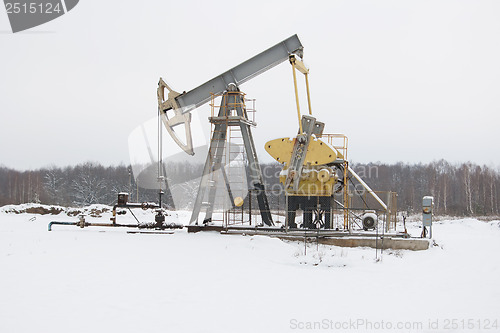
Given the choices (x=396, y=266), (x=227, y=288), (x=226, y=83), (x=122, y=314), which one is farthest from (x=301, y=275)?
(x=226, y=83)

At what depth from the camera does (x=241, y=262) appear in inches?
286

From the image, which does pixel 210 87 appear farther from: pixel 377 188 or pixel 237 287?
pixel 377 188

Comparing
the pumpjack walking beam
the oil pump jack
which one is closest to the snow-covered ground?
the oil pump jack

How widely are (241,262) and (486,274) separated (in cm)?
402

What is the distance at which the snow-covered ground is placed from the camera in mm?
4262

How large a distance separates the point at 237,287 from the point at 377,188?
3964 centimetres

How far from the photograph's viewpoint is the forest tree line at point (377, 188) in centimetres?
3688

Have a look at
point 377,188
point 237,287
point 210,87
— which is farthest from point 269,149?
point 377,188

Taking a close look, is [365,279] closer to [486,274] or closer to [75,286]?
[486,274]

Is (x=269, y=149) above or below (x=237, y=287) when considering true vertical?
above

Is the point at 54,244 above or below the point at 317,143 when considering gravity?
below

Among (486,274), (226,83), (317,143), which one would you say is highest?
(226,83)

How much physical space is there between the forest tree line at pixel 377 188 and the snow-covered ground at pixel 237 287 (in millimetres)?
25174

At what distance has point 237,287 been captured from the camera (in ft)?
18.6
